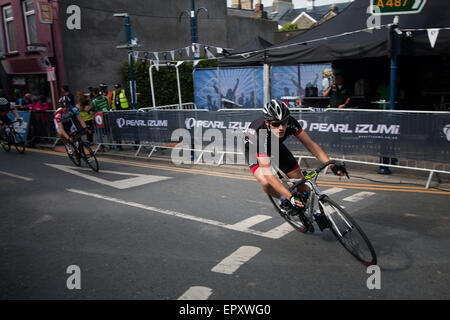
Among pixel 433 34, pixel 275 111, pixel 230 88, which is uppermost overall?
pixel 433 34

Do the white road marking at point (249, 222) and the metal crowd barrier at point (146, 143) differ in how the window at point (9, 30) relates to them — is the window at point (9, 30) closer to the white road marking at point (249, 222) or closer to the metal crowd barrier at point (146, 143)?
the metal crowd barrier at point (146, 143)

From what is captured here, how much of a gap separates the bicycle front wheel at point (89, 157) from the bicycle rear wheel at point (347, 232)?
23.2ft

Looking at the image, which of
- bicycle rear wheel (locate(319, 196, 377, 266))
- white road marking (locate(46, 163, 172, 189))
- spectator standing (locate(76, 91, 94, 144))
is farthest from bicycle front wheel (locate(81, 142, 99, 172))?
bicycle rear wheel (locate(319, 196, 377, 266))

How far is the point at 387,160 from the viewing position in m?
8.46

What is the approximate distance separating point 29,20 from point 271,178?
21.3 meters

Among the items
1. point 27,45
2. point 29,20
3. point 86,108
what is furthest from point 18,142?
point 29,20

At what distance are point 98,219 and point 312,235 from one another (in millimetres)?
3339

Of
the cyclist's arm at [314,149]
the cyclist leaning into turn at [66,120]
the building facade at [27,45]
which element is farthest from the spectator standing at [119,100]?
the cyclist's arm at [314,149]

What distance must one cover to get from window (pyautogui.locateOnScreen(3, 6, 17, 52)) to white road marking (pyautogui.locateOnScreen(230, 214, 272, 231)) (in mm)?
21706

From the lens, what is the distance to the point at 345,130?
8.51 m

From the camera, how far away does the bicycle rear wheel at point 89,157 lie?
390 inches

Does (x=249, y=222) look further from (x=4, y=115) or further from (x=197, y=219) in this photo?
(x=4, y=115)

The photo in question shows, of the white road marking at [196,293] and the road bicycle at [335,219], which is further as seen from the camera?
the road bicycle at [335,219]
